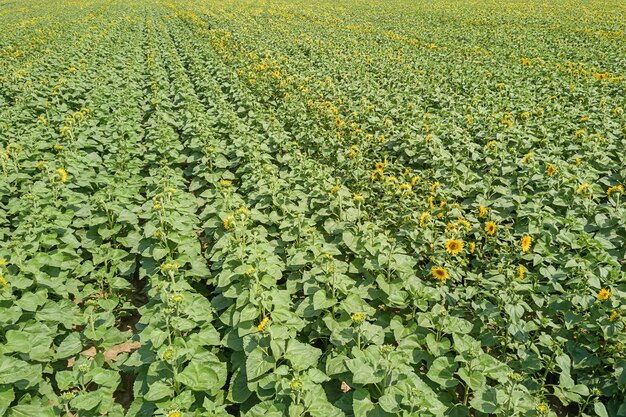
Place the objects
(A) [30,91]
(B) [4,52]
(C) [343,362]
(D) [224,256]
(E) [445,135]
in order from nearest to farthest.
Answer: (C) [343,362] → (D) [224,256] → (E) [445,135] → (A) [30,91] → (B) [4,52]

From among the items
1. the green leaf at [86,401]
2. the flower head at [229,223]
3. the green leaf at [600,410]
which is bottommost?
the green leaf at [86,401]

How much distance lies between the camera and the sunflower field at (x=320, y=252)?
134 inches

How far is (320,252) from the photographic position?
4449 mm

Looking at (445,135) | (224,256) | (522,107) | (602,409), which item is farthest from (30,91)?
(602,409)

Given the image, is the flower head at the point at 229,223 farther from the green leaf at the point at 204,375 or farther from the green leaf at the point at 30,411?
the green leaf at the point at 30,411

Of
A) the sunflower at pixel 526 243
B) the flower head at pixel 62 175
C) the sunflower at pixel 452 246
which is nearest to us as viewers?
the sunflower at pixel 526 243

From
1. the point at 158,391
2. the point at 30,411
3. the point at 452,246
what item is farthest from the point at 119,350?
the point at 452,246

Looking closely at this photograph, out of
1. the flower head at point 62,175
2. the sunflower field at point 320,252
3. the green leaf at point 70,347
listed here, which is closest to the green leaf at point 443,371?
the sunflower field at point 320,252

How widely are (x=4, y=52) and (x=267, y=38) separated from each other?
10.8 metres

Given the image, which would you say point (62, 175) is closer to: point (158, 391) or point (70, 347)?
point (70, 347)

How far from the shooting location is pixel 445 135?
7922mm

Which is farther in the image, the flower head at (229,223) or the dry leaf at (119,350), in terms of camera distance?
the flower head at (229,223)

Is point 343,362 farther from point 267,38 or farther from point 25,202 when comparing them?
point 267,38

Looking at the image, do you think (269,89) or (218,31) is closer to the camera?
(269,89)
